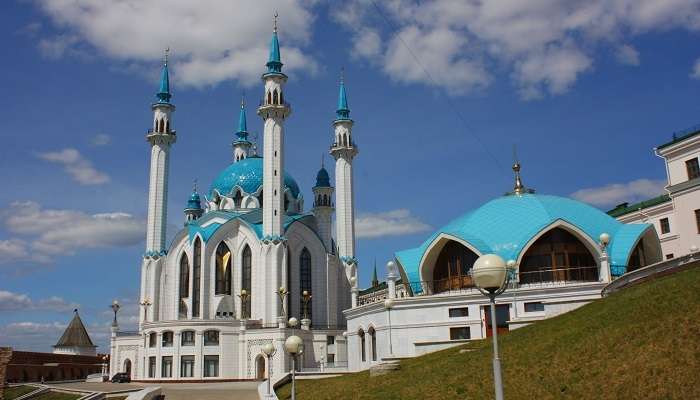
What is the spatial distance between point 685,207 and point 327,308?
30323 millimetres

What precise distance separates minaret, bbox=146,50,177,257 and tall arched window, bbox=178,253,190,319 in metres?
2.22

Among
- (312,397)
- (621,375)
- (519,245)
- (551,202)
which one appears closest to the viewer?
(621,375)

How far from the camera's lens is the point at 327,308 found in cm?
5962

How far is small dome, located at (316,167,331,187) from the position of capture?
220 feet

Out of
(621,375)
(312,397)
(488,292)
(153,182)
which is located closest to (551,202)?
(312,397)

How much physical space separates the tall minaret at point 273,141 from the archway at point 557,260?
2351cm

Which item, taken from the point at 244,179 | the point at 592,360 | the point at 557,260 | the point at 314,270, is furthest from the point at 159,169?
the point at 592,360

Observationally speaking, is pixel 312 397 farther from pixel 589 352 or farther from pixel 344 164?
pixel 344 164

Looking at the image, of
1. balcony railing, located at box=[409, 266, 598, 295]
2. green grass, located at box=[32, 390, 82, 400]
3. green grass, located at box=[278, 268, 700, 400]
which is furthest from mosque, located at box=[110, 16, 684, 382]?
green grass, located at box=[32, 390, 82, 400]

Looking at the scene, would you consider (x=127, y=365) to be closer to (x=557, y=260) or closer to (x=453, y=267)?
(x=453, y=267)

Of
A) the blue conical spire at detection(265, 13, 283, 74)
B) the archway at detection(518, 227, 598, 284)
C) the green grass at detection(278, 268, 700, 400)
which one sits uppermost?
the blue conical spire at detection(265, 13, 283, 74)

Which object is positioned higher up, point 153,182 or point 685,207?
point 153,182

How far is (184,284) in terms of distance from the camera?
58906mm

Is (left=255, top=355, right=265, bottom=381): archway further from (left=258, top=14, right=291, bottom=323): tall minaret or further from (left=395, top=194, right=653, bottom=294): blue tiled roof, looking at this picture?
(left=395, top=194, right=653, bottom=294): blue tiled roof
